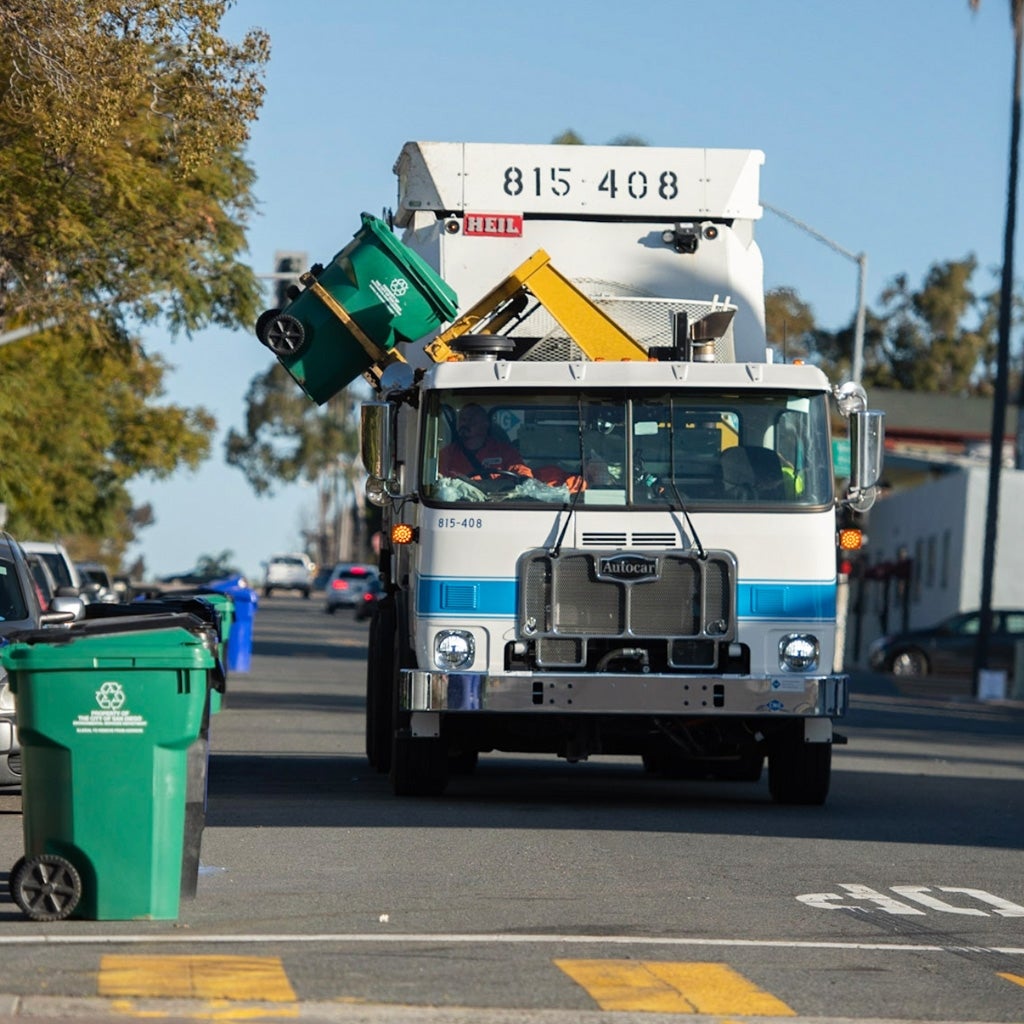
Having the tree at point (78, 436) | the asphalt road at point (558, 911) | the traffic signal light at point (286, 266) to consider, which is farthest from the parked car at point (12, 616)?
the traffic signal light at point (286, 266)

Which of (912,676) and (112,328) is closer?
(112,328)

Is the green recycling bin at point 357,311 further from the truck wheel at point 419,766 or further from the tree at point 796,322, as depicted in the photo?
the tree at point 796,322

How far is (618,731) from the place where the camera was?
14.2 meters

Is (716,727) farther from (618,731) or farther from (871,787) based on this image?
(871,787)

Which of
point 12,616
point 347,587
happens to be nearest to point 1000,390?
point 12,616

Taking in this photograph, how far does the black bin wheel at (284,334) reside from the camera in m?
14.8

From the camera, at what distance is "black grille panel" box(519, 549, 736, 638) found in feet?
45.2

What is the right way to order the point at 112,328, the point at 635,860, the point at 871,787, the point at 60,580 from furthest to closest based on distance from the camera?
the point at 60,580 < the point at 112,328 < the point at 871,787 < the point at 635,860

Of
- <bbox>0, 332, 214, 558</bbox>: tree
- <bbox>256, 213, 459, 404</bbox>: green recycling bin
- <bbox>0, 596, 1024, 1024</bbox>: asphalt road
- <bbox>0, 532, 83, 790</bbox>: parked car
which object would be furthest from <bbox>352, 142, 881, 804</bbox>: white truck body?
<bbox>0, 332, 214, 558</bbox>: tree

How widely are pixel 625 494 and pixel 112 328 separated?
1178 cm

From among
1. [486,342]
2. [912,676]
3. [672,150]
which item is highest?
[672,150]

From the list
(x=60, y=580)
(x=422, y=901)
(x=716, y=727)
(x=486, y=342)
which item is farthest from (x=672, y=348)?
(x=60, y=580)

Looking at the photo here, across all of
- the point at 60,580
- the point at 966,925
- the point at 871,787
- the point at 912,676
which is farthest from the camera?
the point at 912,676

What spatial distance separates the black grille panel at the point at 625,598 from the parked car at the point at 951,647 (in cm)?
2752
